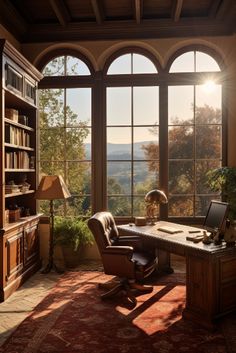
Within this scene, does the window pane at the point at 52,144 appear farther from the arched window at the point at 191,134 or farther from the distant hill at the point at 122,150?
the arched window at the point at 191,134

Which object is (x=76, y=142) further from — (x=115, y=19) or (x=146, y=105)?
(x=115, y=19)

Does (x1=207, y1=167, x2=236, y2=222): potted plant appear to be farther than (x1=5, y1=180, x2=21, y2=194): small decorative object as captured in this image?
Yes

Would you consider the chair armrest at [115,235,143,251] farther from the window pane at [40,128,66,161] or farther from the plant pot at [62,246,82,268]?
the window pane at [40,128,66,161]

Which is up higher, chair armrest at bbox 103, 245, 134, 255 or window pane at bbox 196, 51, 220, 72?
window pane at bbox 196, 51, 220, 72

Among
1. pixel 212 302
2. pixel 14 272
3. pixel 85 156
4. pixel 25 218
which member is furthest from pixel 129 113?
pixel 212 302

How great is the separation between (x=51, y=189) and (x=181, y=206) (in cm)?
216

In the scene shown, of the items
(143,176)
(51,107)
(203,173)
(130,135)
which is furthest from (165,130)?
(51,107)

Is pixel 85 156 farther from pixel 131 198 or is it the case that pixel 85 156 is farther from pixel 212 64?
pixel 212 64

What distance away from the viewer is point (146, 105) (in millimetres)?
5742

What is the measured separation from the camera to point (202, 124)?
5680 mm

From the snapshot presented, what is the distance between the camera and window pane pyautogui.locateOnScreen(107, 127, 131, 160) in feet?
18.9

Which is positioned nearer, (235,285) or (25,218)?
(235,285)

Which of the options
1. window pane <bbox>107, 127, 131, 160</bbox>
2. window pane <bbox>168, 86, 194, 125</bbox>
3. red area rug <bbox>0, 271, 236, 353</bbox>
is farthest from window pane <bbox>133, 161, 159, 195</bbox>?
red area rug <bbox>0, 271, 236, 353</bbox>

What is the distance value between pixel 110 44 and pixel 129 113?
1151 mm
